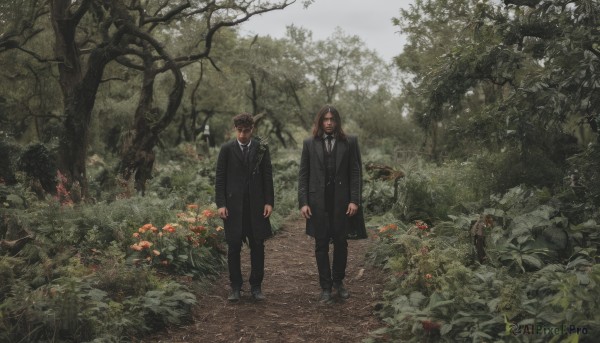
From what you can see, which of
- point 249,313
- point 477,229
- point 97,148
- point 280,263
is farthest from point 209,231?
point 97,148

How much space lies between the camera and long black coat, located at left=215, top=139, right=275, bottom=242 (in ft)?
18.6

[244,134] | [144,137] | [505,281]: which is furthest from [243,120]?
[144,137]

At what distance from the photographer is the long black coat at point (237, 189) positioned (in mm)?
5672

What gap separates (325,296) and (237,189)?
5.05 feet

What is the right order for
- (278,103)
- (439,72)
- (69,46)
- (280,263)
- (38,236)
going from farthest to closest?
(278,103), (69,46), (280,263), (439,72), (38,236)

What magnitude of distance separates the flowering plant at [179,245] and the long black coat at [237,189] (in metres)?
0.86

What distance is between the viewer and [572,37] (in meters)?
5.23

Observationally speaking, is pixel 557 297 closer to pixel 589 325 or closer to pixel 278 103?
pixel 589 325

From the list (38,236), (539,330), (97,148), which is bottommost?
(539,330)

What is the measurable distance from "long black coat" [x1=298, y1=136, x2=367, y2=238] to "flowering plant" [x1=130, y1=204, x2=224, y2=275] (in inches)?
65.1

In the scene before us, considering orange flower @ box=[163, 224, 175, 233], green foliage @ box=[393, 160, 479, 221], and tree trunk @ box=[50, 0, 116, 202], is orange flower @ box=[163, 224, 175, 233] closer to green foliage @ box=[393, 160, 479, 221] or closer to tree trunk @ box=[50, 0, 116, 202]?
green foliage @ box=[393, 160, 479, 221]

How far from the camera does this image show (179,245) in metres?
6.44

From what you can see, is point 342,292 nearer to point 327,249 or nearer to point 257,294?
point 327,249

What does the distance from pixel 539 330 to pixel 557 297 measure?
265 mm
